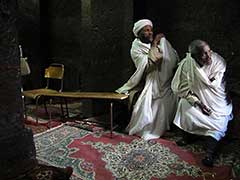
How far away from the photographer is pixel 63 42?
21.4 ft

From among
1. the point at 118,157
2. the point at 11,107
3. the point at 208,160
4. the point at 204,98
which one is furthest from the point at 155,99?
the point at 11,107

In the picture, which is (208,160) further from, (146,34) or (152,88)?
(146,34)

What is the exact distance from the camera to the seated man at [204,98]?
3.67 metres

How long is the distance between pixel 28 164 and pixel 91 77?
11.4 feet

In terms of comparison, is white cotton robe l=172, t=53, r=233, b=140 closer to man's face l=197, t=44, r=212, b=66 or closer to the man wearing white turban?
man's face l=197, t=44, r=212, b=66

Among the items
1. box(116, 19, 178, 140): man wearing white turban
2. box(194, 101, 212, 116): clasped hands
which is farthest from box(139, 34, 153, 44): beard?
box(194, 101, 212, 116): clasped hands

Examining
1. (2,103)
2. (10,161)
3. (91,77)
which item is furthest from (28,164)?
(91,77)

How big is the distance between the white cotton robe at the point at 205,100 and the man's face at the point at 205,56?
5cm

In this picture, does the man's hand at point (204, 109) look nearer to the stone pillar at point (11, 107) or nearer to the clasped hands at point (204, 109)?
the clasped hands at point (204, 109)

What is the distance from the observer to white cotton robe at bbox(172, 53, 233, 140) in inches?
144

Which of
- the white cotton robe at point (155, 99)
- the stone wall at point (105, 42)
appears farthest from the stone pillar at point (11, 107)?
the stone wall at point (105, 42)

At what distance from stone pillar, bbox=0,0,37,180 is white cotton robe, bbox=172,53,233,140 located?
2.36 meters

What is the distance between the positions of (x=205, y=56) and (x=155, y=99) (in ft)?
3.14

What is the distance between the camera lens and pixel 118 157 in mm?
3590
